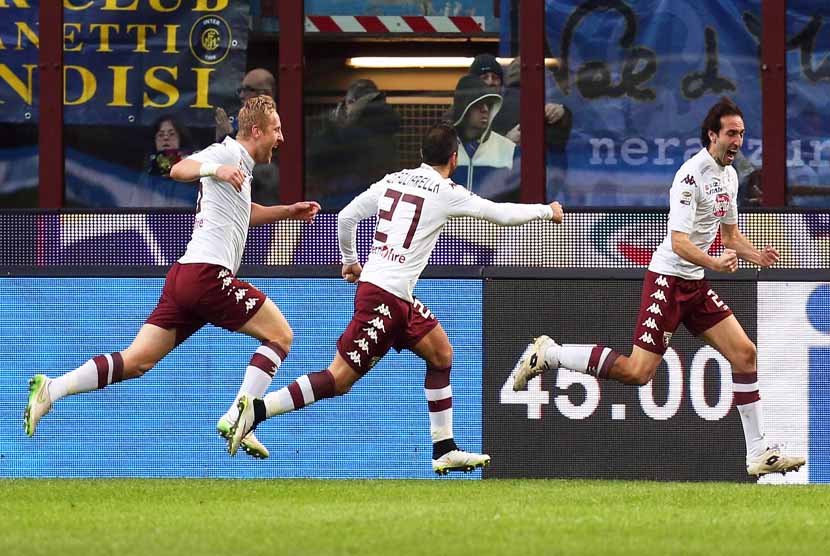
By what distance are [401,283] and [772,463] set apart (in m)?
2.54

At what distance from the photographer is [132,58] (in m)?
13.4

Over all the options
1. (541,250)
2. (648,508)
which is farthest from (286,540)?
(541,250)

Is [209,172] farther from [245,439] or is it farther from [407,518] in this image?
[407,518]

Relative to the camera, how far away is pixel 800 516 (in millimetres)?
9430

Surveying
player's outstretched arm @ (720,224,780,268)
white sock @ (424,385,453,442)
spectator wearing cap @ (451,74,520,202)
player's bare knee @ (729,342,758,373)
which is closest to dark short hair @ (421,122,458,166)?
white sock @ (424,385,453,442)

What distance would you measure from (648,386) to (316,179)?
2.79 metres

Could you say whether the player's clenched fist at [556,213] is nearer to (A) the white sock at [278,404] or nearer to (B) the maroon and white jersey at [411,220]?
(B) the maroon and white jersey at [411,220]

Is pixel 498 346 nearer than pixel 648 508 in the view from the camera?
No

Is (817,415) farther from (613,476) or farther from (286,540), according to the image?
(286,540)

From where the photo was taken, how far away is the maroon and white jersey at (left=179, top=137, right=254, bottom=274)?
1078 centimetres

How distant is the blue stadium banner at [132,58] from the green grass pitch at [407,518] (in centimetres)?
289

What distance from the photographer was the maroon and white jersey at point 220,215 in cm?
1078

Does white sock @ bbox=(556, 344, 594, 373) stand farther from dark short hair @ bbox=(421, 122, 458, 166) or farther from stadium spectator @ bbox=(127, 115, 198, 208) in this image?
stadium spectator @ bbox=(127, 115, 198, 208)

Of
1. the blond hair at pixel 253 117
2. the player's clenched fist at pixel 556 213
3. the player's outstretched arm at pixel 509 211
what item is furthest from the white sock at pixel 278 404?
the player's clenched fist at pixel 556 213
